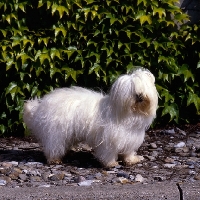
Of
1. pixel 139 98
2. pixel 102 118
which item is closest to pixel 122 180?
pixel 102 118

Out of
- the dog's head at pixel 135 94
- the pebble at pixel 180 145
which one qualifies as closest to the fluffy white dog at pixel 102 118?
the dog's head at pixel 135 94

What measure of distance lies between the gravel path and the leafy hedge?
0.59 metres

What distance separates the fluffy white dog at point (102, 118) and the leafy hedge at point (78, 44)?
1.06 meters

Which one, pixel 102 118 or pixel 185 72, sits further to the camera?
pixel 185 72

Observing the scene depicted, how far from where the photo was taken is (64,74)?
776 cm

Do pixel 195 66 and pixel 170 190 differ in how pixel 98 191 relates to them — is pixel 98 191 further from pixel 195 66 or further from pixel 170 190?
pixel 195 66

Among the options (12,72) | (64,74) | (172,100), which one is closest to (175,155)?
(172,100)

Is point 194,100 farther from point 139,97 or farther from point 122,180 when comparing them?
point 122,180

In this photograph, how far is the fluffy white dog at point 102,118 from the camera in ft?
20.1

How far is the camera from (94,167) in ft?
21.7

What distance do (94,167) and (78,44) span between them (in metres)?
1.85

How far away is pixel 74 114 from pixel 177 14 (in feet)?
7.49

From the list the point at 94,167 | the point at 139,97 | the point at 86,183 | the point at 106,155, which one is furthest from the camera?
the point at 94,167

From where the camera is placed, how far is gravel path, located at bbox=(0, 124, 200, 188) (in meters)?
6.14
